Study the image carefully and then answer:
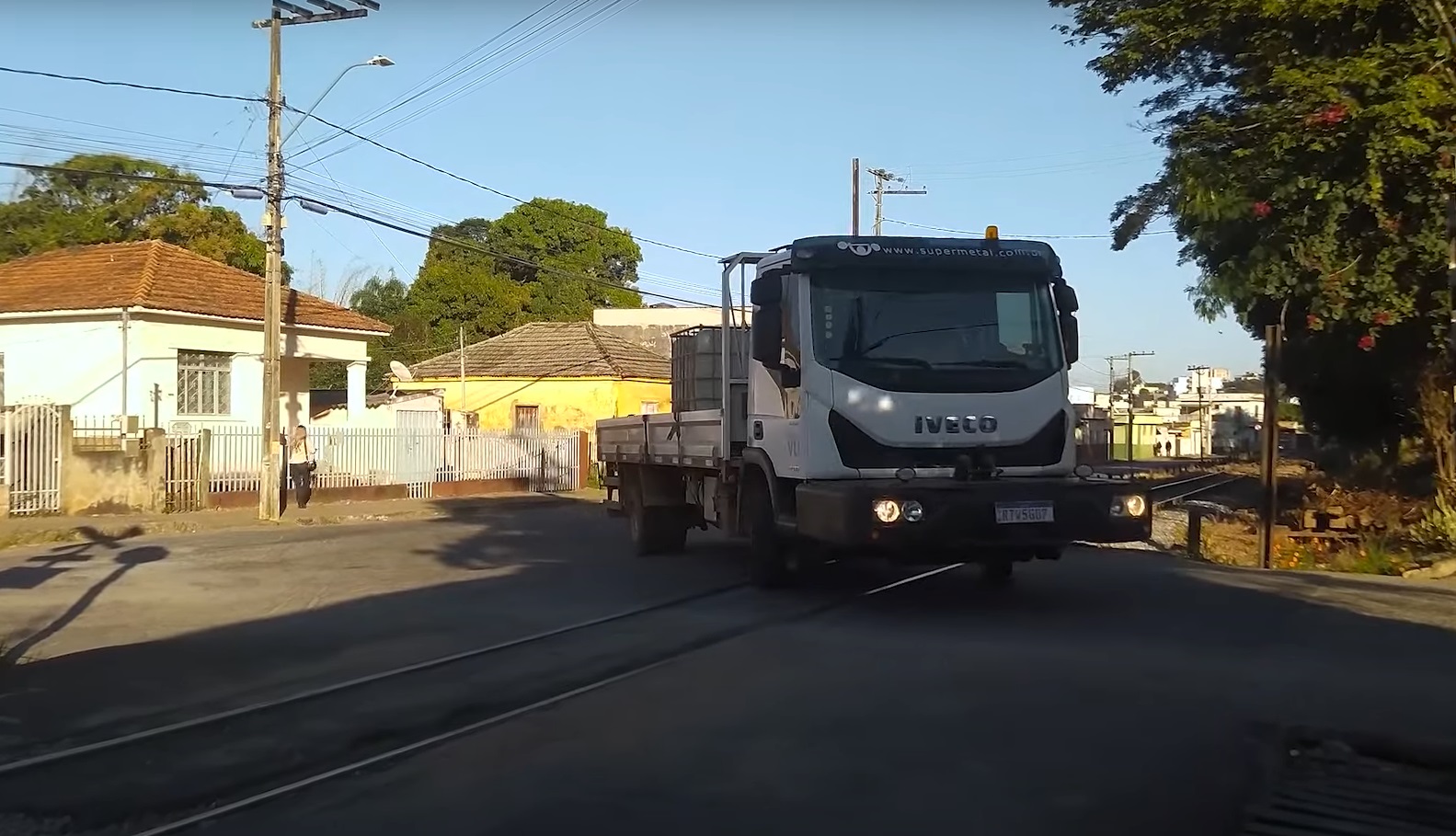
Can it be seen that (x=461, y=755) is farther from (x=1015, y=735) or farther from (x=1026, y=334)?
(x=1026, y=334)

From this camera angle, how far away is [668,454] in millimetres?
14797

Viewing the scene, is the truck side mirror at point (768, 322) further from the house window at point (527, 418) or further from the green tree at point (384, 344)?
the green tree at point (384, 344)

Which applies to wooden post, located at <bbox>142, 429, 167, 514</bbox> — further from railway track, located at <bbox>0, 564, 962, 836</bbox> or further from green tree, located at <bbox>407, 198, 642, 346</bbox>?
green tree, located at <bbox>407, 198, 642, 346</bbox>

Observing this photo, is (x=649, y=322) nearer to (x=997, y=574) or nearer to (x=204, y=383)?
(x=204, y=383)

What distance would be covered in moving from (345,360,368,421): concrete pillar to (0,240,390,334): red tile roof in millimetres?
1059

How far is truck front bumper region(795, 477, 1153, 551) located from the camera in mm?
9867

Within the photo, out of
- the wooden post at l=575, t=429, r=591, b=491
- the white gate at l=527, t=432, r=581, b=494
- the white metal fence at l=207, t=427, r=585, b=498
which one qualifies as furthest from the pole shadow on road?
the wooden post at l=575, t=429, r=591, b=491

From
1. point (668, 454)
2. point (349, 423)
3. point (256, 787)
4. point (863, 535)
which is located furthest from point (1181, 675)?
point (349, 423)

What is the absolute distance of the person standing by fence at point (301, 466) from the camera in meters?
26.1

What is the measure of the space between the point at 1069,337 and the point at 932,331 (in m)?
1.22

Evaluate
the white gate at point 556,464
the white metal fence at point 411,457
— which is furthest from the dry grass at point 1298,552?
the white gate at point 556,464

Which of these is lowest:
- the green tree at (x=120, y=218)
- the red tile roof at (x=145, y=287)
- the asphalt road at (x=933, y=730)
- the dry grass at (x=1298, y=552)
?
the dry grass at (x=1298, y=552)

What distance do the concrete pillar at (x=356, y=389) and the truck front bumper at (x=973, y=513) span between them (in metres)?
24.4

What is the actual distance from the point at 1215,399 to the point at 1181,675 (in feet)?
377
